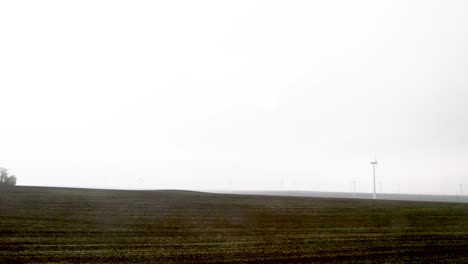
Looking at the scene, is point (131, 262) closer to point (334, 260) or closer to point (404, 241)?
point (334, 260)

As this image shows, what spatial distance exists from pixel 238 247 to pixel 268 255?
1542 millimetres

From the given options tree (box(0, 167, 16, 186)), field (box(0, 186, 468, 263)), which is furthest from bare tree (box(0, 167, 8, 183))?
field (box(0, 186, 468, 263))

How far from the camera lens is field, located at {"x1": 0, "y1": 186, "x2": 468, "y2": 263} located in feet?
42.8

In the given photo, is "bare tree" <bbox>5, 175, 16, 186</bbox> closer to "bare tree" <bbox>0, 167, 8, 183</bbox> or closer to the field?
"bare tree" <bbox>0, 167, 8, 183</bbox>

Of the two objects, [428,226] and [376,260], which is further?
[428,226]

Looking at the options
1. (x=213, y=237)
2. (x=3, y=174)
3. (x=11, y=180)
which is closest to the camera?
(x=213, y=237)

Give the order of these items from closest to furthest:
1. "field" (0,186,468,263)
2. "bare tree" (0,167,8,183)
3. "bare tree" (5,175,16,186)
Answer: "field" (0,186,468,263), "bare tree" (0,167,8,183), "bare tree" (5,175,16,186)

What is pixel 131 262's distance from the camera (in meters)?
11.9

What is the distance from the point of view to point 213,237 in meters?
16.9

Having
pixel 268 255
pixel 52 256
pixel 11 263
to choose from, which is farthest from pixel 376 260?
pixel 11 263

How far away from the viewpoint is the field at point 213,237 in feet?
42.8

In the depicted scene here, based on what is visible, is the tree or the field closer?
the field

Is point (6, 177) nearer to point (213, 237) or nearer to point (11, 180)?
point (11, 180)

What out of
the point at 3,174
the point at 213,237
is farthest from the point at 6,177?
the point at 213,237
